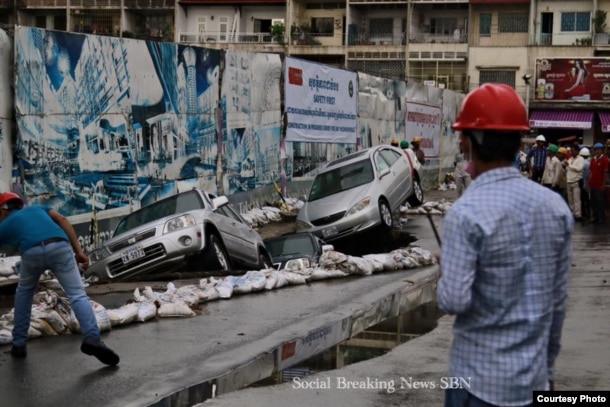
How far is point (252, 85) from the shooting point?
77.2 ft

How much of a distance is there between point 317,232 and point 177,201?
17.2 ft

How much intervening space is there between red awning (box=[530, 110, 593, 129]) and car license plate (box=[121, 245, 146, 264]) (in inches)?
2180

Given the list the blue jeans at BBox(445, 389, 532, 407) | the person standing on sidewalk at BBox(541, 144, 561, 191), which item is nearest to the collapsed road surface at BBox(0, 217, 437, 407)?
the blue jeans at BBox(445, 389, 532, 407)

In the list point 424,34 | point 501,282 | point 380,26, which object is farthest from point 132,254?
point 380,26

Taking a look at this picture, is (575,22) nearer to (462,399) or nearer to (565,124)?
(565,124)

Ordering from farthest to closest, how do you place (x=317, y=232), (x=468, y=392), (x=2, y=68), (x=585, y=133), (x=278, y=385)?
1. (x=585, y=133)
2. (x=317, y=232)
3. (x=2, y=68)
4. (x=278, y=385)
5. (x=468, y=392)

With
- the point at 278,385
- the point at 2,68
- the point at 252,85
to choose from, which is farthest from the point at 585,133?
the point at 278,385

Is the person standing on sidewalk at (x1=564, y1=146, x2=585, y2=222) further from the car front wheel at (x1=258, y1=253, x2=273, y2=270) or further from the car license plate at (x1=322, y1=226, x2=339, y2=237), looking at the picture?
the car front wheel at (x1=258, y1=253, x2=273, y2=270)

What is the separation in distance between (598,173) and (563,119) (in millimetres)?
42400

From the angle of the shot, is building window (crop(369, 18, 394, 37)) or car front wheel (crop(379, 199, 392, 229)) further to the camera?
building window (crop(369, 18, 394, 37))

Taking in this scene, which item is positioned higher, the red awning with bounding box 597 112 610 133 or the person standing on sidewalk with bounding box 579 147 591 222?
the person standing on sidewalk with bounding box 579 147 591 222

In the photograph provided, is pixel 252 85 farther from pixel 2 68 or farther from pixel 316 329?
pixel 316 329

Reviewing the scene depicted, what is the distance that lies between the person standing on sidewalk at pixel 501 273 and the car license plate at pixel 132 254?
10.8 m

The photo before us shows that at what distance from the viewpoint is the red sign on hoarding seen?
67.4 metres
